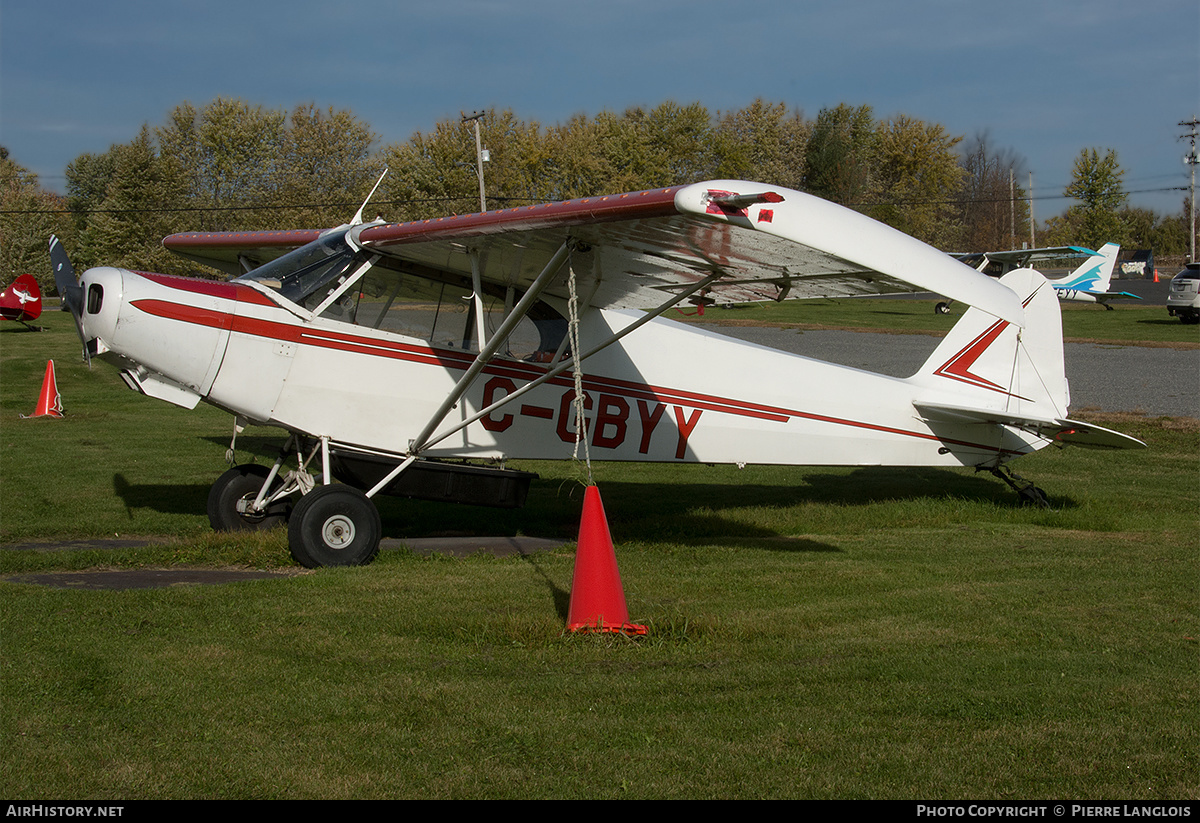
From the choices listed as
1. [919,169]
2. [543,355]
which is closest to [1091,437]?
[543,355]

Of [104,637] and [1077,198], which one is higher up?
[1077,198]

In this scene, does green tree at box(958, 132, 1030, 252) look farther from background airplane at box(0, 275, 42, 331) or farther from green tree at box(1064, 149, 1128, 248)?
background airplane at box(0, 275, 42, 331)

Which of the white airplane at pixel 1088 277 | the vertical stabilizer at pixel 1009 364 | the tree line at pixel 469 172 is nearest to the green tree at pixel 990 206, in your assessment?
the tree line at pixel 469 172

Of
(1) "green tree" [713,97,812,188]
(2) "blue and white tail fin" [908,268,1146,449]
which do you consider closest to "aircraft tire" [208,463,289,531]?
(2) "blue and white tail fin" [908,268,1146,449]

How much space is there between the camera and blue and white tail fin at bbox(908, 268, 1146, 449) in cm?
1035

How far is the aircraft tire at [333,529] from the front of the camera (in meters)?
7.23

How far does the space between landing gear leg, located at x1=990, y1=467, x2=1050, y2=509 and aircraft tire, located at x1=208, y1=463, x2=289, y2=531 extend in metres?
7.54

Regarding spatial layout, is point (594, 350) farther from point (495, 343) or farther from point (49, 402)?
point (49, 402)

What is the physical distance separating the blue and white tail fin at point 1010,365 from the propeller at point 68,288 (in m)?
7.87

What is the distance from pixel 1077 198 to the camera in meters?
86.1

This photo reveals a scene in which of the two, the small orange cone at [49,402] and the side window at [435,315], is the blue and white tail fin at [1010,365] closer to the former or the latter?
the side window at [435,315]
